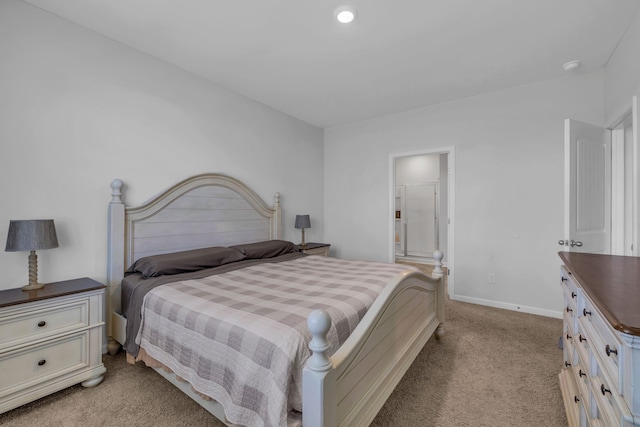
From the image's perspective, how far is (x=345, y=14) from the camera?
2.05 metres

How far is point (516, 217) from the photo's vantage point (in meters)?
3.30

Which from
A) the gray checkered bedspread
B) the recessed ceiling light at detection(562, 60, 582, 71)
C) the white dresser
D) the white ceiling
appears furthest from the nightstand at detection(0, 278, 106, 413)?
the recessed ceiling light at detection(562, 60, 582, 71)

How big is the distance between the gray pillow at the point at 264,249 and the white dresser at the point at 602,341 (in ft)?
8.10

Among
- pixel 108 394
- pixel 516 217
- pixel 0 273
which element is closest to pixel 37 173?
pixel 0 273

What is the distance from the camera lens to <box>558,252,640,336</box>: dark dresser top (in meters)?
0.78

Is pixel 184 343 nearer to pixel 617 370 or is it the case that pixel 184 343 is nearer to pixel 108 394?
pixel 108 394

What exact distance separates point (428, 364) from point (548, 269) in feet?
6.55

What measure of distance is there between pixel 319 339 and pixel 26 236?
198 centimetres

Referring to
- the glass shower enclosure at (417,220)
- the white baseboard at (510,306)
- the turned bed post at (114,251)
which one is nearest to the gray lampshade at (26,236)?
the turned bed post at (114,251)

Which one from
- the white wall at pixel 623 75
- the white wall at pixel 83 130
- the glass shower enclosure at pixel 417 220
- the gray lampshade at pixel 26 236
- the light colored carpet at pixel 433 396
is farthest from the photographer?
the glass shower enclosure at pixel 417 220

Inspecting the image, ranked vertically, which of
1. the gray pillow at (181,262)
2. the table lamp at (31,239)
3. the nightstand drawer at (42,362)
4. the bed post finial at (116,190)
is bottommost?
the nightstand drawer at (42,362)

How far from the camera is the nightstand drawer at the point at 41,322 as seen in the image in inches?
63.6

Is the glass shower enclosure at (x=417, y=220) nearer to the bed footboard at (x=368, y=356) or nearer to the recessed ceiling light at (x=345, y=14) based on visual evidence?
the bed footboard at (x=368, y=356)

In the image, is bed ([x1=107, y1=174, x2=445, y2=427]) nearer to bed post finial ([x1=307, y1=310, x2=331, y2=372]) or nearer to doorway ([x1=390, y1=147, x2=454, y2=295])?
bed post finial ([x1=307, y1=310, x2=331, y2=372])
